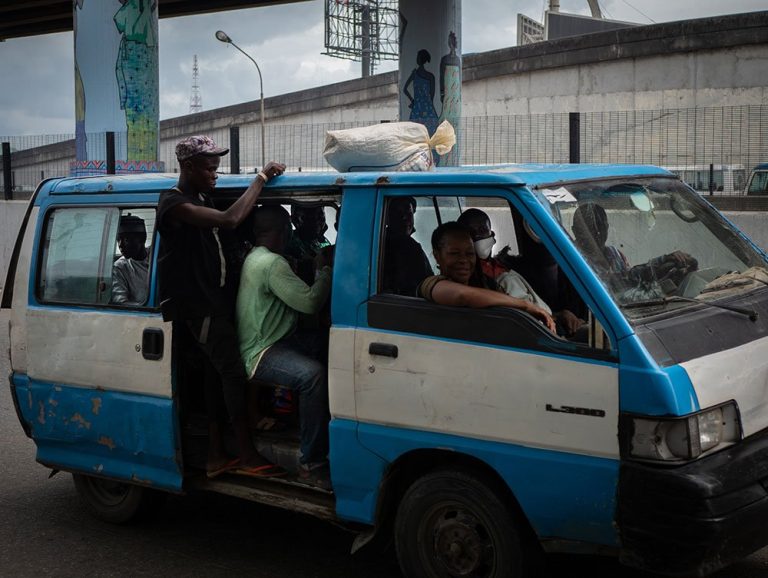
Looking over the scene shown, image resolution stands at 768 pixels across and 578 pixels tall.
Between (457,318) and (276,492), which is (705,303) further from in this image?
(276,492)

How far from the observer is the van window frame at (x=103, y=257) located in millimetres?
5230

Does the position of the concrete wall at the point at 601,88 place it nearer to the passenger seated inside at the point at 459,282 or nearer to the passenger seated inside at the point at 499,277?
Result: the passenger seated inside at the point at 499,277

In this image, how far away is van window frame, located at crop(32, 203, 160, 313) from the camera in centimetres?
523

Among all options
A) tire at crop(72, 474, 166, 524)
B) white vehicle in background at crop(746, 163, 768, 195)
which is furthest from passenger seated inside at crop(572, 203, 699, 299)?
white vehicle in background at crop(746, 163, 768, 195)

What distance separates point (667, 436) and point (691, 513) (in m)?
0.28

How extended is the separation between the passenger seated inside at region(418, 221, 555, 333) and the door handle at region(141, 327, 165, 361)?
1.55 m

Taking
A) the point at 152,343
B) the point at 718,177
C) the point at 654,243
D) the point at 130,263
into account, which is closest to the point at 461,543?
the point at 654,243

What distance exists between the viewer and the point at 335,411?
4.50 meters

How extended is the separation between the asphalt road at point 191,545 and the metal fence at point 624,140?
6.00 metres

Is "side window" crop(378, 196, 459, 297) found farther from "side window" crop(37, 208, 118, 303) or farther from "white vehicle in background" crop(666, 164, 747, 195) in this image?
"white vehicle in background" crop(666, 164, 747, 195)

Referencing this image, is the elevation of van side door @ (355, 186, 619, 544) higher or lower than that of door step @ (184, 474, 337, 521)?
higher

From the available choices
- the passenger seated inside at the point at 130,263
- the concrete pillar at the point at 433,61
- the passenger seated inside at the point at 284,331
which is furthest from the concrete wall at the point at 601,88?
the passenger seated inside at the point at 284,331

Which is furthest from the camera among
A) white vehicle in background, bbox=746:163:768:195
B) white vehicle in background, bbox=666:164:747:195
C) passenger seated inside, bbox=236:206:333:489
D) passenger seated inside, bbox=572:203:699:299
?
white vehicle in background, bbox=666:164:747:195

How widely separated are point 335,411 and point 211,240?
116cm
